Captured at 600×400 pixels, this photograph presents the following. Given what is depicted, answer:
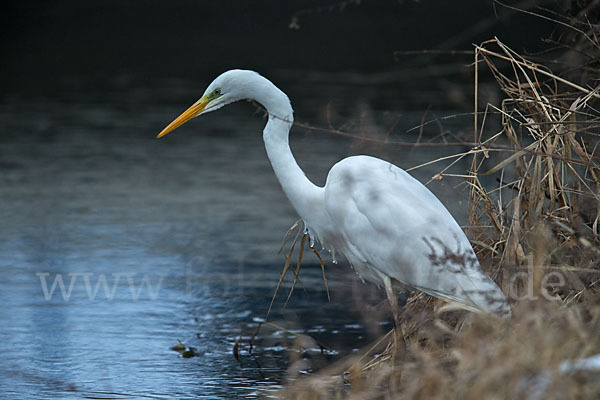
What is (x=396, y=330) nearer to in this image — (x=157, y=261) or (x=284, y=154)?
(x=284, y=154)

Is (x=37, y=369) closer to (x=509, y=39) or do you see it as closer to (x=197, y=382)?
(x=197, y=382)

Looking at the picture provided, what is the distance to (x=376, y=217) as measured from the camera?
359cm

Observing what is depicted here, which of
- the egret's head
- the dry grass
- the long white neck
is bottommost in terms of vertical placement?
the dry grass

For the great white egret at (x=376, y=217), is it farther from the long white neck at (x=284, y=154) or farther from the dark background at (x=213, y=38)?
the dark background at (x=213, y=38)

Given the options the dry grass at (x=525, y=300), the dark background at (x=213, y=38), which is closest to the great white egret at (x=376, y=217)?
the dry grass at (x=525, y=300)

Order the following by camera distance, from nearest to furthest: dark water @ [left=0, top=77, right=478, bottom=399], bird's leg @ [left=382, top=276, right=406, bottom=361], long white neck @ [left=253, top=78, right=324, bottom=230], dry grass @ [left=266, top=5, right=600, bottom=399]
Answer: dry grass @ [left=266, top=5, right=600, bottom=399] < bird's leg @ [left=382, top=276, right=406, bottom=361] < long white neck @ [left=253, top=78, right=324, bottom=230] < dark water @ [left=0, top=77, right=478, bottom=399]

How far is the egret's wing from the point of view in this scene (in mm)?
3500

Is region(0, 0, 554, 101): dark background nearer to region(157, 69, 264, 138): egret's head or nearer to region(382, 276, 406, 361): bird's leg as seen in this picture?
region(157, 69, 264, 138): egret's head

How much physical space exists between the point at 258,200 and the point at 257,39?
10015 millimetres

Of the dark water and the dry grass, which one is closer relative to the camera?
the dry grass

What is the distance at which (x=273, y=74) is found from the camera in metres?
12.6

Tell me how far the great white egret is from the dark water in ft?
0.63

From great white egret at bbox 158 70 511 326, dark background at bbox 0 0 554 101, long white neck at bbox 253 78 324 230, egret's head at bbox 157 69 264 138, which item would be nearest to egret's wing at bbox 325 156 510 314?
great white egret at bbox 158 70 511 326

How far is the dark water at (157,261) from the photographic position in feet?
12.9
